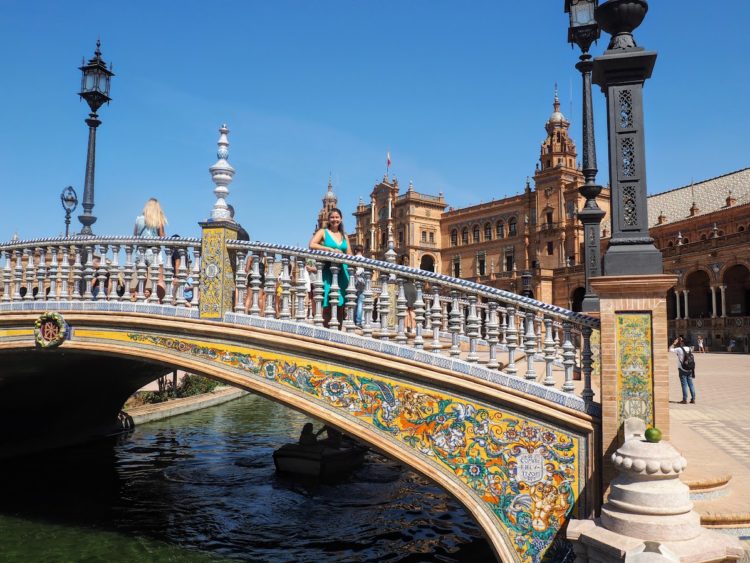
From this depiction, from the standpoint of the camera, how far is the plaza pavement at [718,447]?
180 inches

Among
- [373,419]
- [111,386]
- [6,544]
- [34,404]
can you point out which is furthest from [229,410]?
[373,419]

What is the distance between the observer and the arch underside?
5250 mm

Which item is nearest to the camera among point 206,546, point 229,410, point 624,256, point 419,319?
point 624,256

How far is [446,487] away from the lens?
18.1 ft

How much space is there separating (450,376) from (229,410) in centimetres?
1511

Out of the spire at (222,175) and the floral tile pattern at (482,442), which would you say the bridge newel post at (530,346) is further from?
the spire at (222,175)

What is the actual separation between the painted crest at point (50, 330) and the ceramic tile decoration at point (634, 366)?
6405mm

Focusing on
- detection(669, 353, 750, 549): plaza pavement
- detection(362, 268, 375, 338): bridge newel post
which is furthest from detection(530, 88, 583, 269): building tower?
detection(362, 268, 375, 338): bridge newel post

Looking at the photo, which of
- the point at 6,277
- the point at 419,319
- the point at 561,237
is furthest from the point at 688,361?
the point at 561,237

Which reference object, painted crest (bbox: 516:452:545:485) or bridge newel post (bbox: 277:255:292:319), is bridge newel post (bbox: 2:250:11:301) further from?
painted crest (bbox: 516:452:545:485)

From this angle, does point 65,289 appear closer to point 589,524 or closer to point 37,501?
point 37,501

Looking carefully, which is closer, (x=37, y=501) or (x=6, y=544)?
(x=6, y=544)

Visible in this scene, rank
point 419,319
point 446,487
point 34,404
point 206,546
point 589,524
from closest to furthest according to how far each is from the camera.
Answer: point 589,524 → point 446,487 → point 419,319 → point 206,546 → point 34,404

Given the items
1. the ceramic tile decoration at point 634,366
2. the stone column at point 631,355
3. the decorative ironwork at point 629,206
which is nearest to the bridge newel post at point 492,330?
the stone column at point 631,355
